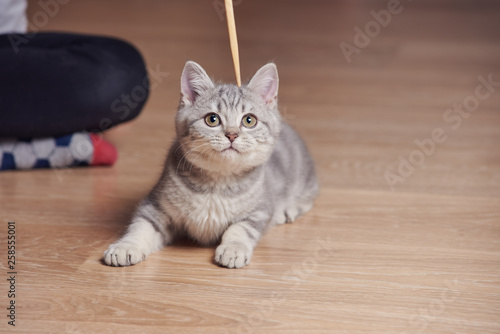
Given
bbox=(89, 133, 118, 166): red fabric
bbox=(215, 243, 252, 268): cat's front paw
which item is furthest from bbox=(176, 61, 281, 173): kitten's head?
bbox=(89, 133, 118, 166): red fabric

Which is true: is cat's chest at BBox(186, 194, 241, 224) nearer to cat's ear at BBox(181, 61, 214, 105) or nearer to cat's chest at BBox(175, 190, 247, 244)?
cat's chest at BBox(175, 190, 247, 244)

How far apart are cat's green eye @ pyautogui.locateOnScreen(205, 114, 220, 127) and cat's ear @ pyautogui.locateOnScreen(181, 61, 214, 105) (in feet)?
0.30

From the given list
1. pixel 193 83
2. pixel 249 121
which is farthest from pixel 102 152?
pixel 249 121

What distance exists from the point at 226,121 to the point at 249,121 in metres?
0.06

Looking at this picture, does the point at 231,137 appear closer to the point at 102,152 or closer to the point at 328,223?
the point at 328,223

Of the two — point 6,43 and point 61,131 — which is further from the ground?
point 6,43

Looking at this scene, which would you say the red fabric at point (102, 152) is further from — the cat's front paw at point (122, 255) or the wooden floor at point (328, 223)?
the cat's front paw at point (122, 255)

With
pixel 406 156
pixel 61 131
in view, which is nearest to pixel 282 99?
pixel 406 156

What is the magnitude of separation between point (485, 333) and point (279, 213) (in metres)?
0.76

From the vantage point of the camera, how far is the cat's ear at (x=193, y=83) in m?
1.76

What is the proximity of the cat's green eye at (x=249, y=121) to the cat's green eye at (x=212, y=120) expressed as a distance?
0.21 ft

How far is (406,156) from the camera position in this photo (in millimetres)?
2596

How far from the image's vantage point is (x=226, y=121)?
171 cm

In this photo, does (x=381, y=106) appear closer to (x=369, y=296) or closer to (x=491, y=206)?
(x=491, y=206)
